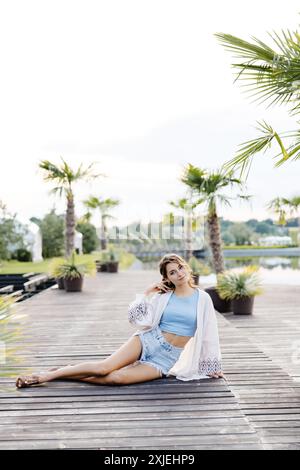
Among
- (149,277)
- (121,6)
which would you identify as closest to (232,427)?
(121,6)

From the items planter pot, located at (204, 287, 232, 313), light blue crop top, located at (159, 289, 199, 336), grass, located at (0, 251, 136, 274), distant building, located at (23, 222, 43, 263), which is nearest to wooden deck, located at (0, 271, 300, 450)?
light blue crop top, located at (159, 289, 199, 336)

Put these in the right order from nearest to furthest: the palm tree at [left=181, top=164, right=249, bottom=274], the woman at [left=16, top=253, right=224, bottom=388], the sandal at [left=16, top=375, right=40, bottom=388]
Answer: the sandal at [left=16, top=375, right=40, bottom=388]
the woman at [left=16, top=253, right=224, bottom=388]
the palm tree at [left=181, top=164, right=249, bottom=274]

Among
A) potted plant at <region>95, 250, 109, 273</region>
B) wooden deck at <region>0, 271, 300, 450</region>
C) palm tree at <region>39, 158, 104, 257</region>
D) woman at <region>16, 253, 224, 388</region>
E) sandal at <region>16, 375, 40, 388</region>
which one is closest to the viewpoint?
wooden deck at <region>0, 271, 300, 450</region>

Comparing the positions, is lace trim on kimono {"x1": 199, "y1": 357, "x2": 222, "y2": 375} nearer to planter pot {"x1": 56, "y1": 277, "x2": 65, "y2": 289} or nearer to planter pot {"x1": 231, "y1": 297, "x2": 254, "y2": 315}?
planter pot {"x1": 231, "y1": 297, "x2": 254, "y2": 315}

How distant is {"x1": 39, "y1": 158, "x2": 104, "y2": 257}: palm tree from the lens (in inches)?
579

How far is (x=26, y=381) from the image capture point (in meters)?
4.20

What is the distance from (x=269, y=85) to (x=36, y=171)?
10.4m

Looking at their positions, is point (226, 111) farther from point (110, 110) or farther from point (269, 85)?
point (269, 85)

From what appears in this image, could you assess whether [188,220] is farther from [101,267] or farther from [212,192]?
[212,192]

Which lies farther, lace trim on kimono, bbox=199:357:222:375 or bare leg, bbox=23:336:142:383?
lace trim on kimono, bbox=199:357:222:375

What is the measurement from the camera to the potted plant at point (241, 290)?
9938mm

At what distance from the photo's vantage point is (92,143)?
3003 centimetres

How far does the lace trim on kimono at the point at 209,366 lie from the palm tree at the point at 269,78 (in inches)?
66.2

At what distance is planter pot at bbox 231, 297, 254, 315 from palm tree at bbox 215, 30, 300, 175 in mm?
5134
